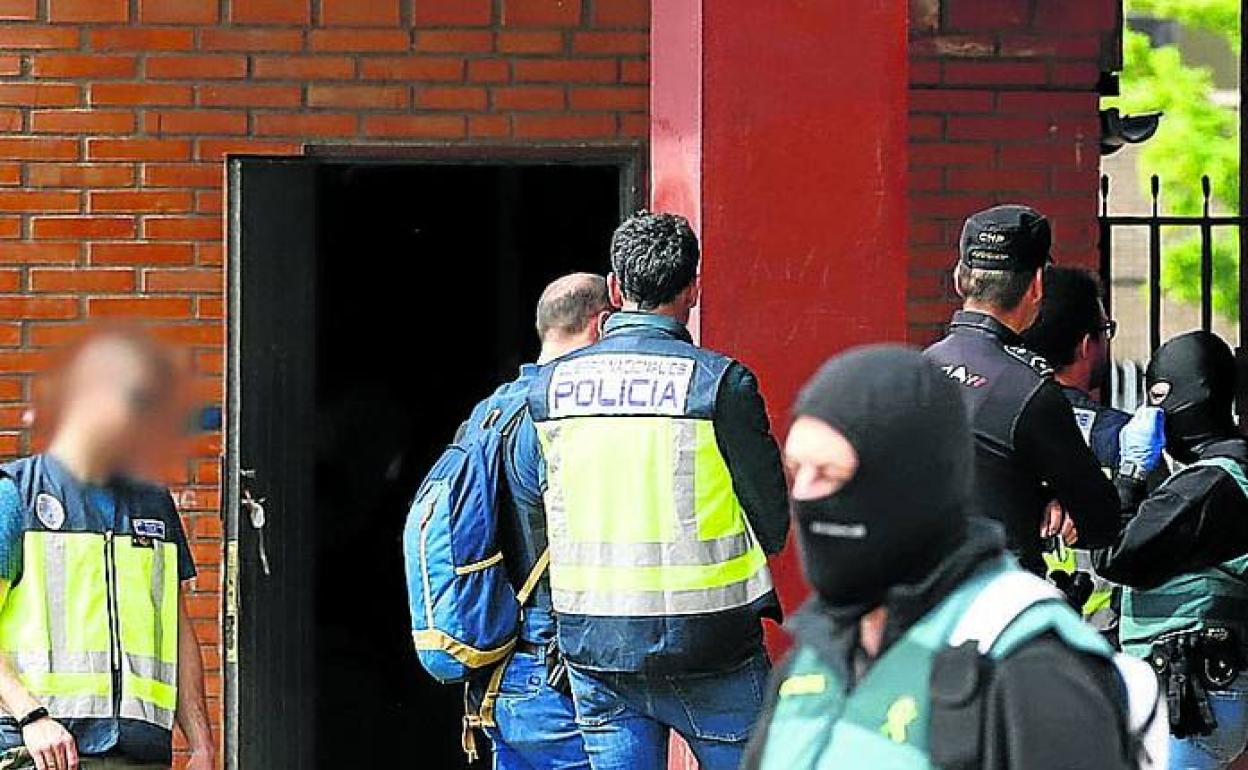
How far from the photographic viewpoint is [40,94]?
651 centimetres

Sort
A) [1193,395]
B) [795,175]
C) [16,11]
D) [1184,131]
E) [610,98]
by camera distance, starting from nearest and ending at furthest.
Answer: [795,175] < [1193,395] < [16,11] < [610,98] < [1184,131]

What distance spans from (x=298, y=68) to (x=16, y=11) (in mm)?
845

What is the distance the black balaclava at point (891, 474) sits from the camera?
235cm

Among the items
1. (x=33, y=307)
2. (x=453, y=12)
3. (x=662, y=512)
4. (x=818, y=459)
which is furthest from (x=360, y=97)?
(x=818, y=459)

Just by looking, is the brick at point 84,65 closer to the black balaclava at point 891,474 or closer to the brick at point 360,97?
the brick at point 360,97

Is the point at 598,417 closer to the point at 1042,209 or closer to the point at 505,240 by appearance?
the point at 1042,209

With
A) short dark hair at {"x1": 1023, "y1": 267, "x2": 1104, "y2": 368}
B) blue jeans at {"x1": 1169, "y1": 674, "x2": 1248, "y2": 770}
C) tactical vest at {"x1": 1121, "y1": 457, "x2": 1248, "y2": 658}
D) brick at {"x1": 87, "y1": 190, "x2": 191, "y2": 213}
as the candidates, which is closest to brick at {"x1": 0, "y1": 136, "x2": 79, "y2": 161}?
brick at {"x1": 87, "y1": 190, "x2": 191, "y2": 213}

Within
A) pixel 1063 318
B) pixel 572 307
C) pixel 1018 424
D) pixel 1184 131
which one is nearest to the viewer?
pixel 1018 424

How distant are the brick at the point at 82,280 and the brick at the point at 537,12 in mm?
1389

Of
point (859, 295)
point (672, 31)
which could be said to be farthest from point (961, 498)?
point (672, 31)

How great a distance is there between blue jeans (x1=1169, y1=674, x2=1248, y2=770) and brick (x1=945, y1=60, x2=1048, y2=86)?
2.14m

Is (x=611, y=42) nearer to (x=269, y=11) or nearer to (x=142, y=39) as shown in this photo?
(x=269, y=11)

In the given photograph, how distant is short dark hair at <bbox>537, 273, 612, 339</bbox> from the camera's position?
17.3ft

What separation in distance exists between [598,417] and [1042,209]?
262cm
